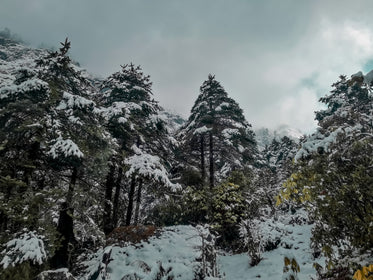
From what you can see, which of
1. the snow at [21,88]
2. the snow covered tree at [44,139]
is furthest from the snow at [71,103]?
the snow at [21,88]

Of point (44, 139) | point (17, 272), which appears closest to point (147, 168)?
point (44, 139)

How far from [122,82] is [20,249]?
38.6ft

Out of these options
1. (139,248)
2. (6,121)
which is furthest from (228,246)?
(6,121)

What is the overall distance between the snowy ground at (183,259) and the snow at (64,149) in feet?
10.0

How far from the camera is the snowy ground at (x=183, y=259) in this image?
6825mm

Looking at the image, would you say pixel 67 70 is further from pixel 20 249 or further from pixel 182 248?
pixel 182 248

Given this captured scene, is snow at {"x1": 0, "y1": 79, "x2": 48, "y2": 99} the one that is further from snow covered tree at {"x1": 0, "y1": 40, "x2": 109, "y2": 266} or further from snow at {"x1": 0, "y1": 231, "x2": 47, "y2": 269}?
snow at {"x1": 0, "y1": 231, "x2": 47, "y2": 269}

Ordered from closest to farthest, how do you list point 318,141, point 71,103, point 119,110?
point 318,141, point 71,103, point 119,110

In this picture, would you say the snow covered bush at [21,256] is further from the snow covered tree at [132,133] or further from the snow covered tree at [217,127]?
the snow covered tree at [217,127]

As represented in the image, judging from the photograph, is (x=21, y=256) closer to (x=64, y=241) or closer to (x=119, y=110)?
(x=64, y=241)

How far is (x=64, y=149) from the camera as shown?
6.42 meters

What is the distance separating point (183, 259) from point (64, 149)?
5.80 meters

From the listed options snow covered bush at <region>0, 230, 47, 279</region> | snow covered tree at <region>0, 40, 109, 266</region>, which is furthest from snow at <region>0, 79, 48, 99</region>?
snow covered bush at <region>0, 230, 47, 279</region>

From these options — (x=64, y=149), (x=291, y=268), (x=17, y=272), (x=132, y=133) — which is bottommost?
(x=17, y=272)
